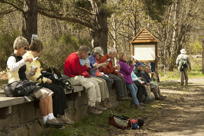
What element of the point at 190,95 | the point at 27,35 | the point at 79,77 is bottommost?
the point at 190,95

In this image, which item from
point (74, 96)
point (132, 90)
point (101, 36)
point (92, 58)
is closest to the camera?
point (74, 96)

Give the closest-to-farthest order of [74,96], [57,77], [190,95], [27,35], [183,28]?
[57,77]
[74,96]
[27,35]
[190,95]
[183,28]

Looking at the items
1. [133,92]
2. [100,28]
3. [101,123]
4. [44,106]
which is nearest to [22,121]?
[44,106]

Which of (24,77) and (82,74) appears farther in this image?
(82,74)

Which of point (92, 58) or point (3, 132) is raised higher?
point (92, 58)

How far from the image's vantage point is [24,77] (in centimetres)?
649

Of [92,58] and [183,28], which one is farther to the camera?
[183,28]

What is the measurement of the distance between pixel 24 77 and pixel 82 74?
93.1 inches

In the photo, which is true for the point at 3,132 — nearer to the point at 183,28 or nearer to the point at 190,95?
the point at 190,95

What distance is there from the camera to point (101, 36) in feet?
51.5

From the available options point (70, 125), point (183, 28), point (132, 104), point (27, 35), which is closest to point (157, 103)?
point (132, 104)

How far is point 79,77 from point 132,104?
287cm

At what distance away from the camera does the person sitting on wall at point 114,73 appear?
10154mm

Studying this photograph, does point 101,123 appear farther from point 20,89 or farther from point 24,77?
point 20,89
